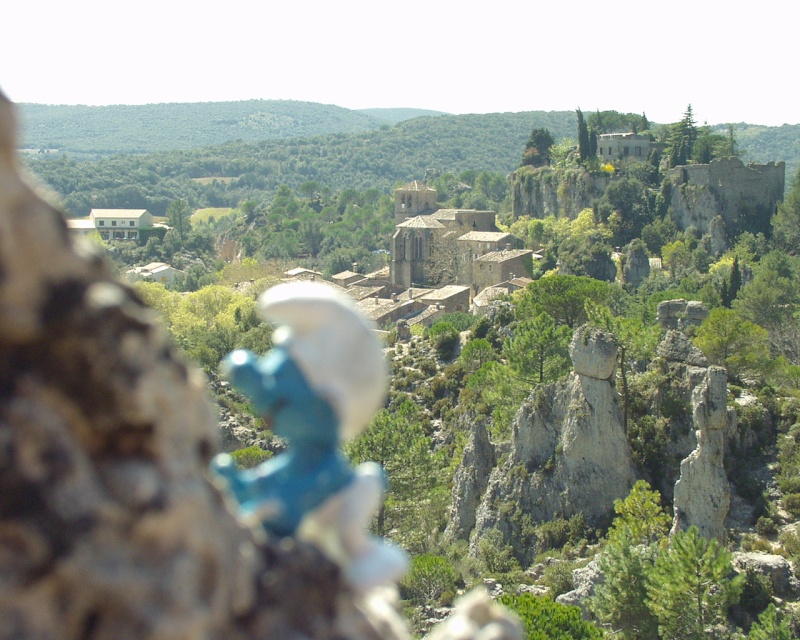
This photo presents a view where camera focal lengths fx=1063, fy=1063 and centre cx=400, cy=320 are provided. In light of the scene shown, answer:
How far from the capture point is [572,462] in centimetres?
2077

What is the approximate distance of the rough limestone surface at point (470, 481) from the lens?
76.2ft

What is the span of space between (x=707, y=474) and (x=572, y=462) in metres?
3.57

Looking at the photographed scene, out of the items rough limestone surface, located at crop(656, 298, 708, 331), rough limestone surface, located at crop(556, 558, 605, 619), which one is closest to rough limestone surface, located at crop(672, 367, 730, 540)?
rough limestone surface, located at crop(556, 558, 605, 619)

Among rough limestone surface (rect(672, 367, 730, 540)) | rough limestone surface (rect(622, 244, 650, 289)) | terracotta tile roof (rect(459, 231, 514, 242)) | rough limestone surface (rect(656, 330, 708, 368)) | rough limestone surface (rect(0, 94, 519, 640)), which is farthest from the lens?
terracotta tile roof (rect(459, 231, 514, 242))

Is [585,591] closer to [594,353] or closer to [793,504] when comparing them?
[793,504]

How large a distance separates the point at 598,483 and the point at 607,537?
1.17m

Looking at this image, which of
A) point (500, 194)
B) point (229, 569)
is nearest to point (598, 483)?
point (229, 569)

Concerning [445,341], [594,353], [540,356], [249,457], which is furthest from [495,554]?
[445,341]

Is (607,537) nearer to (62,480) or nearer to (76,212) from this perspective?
(62,480)

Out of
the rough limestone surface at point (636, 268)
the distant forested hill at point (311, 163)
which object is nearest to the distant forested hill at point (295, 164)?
the distant forested hill at point (311, 163)

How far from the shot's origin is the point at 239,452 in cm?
2731

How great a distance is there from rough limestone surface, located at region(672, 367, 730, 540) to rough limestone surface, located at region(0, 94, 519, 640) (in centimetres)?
1668

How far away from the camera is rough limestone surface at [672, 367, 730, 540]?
57.7ft

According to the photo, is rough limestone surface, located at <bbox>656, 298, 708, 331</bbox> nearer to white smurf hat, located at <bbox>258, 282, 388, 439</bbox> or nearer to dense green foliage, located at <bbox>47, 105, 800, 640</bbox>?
dense green foliage, located at <bbox>47, 105, 800, 640</bbox>
